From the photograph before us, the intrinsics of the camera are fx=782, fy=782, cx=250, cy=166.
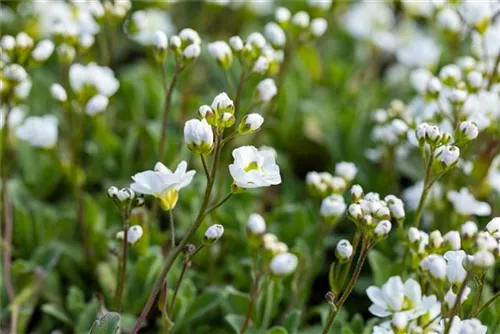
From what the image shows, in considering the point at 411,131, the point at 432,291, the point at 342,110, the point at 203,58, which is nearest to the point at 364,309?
the point at 432,291

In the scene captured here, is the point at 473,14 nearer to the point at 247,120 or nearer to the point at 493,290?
the point at 493,290

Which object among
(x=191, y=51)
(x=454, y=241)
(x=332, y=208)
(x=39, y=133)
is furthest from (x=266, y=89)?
(x=39, y=133)

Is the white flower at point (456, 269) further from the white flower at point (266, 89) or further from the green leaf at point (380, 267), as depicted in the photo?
the white flower at point (266, 89)

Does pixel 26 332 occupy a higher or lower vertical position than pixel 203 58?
lower

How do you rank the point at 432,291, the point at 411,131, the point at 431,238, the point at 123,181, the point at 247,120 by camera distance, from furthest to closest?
the point at 123,181, the point at 411,131, the point at 432,291, the point at 431,238, the point at 247,120

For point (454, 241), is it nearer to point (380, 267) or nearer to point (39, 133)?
point (380, 267)

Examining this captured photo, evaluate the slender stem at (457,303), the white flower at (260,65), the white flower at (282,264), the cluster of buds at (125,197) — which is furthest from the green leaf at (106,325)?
the white flower at (260,65)

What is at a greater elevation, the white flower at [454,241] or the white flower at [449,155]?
the white flower at [449,155]
